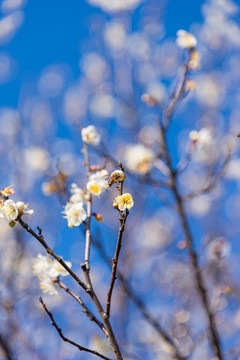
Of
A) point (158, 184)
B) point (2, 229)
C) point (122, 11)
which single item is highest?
point (122, 11)

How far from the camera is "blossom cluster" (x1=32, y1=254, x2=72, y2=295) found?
1.77 metres

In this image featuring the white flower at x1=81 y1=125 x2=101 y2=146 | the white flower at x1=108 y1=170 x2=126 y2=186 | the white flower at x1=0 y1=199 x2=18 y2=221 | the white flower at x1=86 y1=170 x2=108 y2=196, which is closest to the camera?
the white flower at x1=108 y1=170 x2=126 y2=186

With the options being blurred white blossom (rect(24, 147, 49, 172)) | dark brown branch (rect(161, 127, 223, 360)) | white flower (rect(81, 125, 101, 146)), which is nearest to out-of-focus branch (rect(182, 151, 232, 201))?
dark brown branch (rect(161, 127, 223, 360))

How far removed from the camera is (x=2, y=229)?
7.14m

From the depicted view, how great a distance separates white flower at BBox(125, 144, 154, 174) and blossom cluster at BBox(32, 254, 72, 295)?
1626 millimetres

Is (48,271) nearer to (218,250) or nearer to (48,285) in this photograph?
(48,285)

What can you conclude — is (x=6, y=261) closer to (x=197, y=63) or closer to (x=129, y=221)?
(x=129, y=221)

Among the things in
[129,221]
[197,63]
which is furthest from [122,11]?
[197,63]

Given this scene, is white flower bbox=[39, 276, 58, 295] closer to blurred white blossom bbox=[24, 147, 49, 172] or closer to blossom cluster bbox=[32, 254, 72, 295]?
blossom cluster bbox=[32, 254, 72, 295]

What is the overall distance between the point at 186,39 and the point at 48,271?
214 centimetres

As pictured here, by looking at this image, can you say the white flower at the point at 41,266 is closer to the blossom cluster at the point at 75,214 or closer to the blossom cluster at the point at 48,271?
the blossom cluster at the point at 48,271

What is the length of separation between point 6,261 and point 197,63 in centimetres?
414

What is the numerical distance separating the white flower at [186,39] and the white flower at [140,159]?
38.6 inches

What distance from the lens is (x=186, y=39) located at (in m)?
2.99
